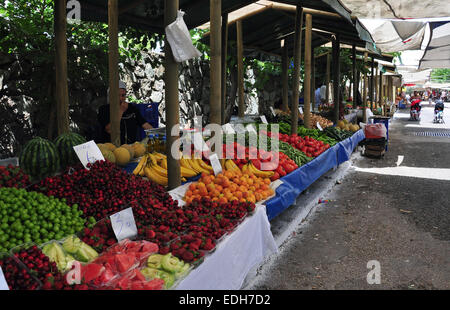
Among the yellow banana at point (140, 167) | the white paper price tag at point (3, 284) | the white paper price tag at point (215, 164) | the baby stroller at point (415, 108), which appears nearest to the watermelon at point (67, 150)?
the yellow banana at point (140, 167)

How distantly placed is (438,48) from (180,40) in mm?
10937

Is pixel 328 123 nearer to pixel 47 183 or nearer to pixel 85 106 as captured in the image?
pixel 85 106

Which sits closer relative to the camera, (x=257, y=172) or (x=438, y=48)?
(x=257, y=172)

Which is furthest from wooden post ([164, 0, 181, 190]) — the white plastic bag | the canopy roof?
the canopy roof

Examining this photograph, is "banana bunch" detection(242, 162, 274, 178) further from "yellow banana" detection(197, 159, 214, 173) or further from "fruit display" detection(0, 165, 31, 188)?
"fruit display" detection(0, 165, 31, 188)

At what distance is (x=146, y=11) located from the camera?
5562 mm

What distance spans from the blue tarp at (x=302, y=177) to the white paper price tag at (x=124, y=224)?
5.00 feet

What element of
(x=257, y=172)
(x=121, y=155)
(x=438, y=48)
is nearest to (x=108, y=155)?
(x=121, y=155)

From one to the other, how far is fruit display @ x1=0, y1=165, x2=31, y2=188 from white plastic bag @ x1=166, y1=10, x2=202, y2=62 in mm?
1643

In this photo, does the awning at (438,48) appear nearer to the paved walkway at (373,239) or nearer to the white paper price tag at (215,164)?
the paved walkway at (373,239)

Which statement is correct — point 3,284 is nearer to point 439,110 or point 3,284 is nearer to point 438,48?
point 438,48

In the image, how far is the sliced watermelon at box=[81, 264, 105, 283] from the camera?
191 centimetres

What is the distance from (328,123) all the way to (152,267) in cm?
840
